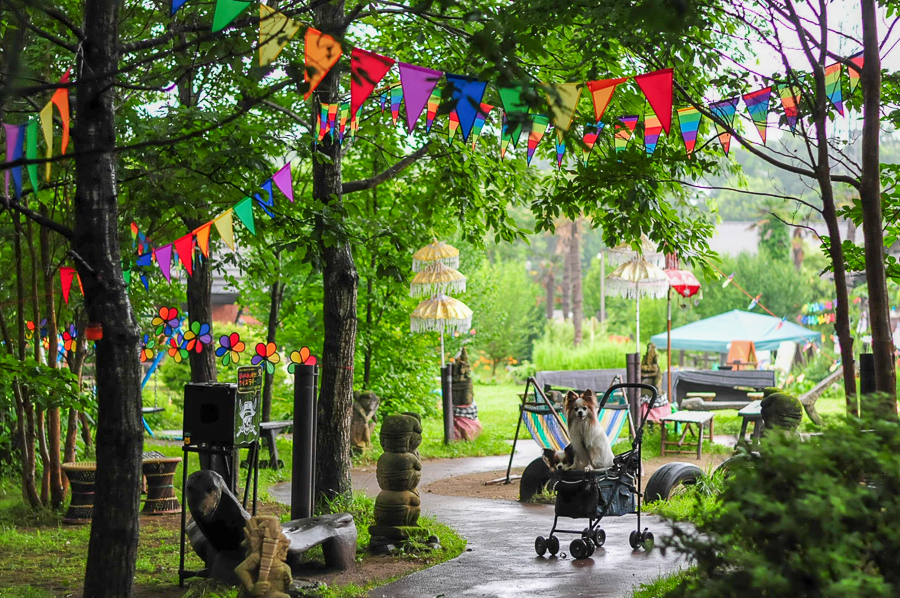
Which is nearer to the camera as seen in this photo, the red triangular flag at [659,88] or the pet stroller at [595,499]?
the red triangular flag at [659,88]

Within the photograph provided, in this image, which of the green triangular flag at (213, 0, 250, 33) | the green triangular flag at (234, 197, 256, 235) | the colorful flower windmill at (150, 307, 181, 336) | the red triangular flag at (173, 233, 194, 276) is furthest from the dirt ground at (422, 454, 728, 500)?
the green triangular flag at (213, 0, 250, 33)

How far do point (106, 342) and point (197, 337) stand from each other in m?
5.03

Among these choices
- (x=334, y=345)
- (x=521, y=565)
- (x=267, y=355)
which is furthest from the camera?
(x=267, y=355)

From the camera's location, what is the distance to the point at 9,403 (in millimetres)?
11398

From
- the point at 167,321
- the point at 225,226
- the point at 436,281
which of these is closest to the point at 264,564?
the point at 225,226

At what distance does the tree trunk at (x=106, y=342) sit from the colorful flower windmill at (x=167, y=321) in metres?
6.21

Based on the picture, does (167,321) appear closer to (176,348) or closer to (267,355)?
(176,348)

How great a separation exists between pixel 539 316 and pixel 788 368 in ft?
56.0

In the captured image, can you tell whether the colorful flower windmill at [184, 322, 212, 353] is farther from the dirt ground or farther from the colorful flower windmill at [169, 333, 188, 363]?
the dirt ground

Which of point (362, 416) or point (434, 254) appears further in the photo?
point (434, 254)

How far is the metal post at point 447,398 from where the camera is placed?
1469 centimetres

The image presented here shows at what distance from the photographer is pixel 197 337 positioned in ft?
32.2

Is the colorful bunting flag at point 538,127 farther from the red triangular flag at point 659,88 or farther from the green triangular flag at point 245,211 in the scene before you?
the green triangular flag at point 245,211

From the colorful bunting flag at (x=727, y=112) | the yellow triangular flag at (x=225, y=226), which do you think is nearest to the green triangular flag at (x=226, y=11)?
the yellow triangular flag at (x=225, y=226)
